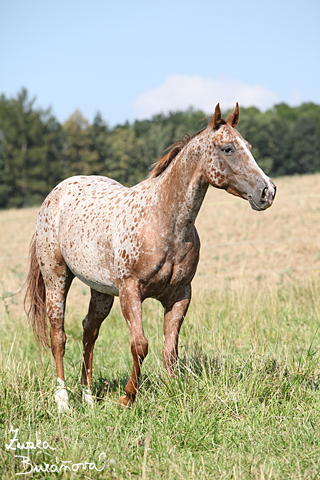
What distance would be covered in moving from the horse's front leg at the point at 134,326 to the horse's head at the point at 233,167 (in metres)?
1.01

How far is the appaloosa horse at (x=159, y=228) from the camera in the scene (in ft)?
10.5

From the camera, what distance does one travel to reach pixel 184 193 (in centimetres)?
340

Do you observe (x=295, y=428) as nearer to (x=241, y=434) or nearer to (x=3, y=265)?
(x=241, y=434)

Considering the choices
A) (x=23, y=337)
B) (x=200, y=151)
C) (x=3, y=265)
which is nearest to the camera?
(x=200, y=151)

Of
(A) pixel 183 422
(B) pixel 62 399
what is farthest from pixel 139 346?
(B) pixel 62 399

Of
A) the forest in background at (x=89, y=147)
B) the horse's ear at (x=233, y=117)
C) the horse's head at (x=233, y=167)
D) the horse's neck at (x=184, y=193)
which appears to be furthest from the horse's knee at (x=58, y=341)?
the forest in background at (x=89, y=147)

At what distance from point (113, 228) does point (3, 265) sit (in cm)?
1135

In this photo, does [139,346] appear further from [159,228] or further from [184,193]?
[184,193]

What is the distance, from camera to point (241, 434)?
3.07 metres

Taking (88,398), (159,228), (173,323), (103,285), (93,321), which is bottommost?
(88,398)

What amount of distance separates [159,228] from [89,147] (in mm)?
54617

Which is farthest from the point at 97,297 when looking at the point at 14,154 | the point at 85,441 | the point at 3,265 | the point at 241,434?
the point at 14,154

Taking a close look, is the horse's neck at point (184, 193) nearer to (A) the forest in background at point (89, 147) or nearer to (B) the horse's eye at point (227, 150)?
(B) the horse's eye at point (227, 150)

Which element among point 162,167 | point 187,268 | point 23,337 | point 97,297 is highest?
point 162,167
